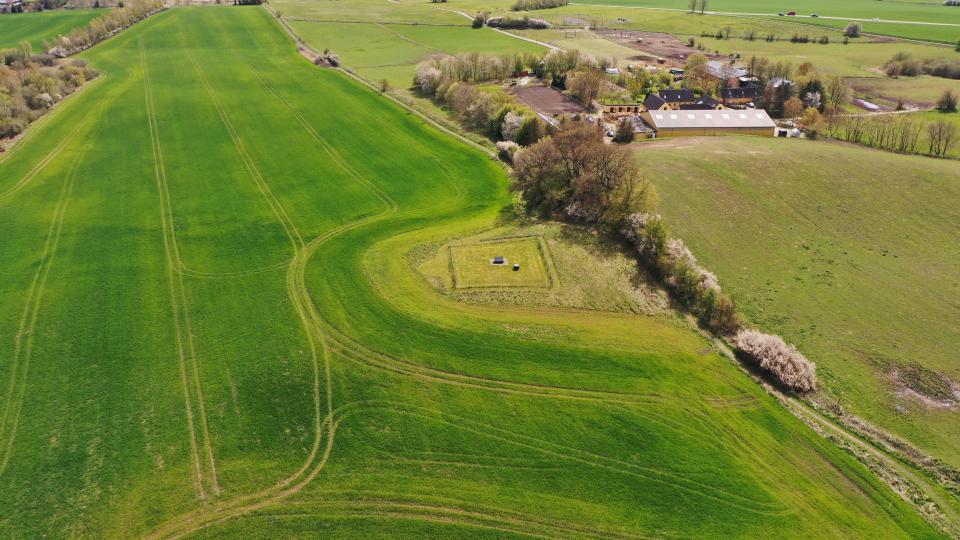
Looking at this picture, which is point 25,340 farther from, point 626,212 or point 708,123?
point 708,123

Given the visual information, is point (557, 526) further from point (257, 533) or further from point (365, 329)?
point (365, 329)

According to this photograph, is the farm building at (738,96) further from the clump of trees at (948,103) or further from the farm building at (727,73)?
the clump of trees at (948,103)

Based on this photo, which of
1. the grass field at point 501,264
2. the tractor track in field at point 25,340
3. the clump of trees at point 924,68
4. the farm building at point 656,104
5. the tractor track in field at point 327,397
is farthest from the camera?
the clump of trees at point 924,68

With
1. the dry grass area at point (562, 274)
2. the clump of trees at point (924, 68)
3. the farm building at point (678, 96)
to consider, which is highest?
the clump of trees at point (924, 68)

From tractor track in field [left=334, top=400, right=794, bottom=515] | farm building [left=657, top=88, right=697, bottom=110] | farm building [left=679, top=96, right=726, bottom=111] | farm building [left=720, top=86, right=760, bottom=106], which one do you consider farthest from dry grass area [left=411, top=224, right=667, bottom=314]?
farm building [left=720, top=86, right=760, bottom=106]

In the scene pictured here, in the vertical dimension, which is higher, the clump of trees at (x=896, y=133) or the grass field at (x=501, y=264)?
the clump of trees at (x=896, y=133)

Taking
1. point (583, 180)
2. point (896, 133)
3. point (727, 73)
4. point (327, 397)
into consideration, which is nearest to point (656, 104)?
point (727, 73)

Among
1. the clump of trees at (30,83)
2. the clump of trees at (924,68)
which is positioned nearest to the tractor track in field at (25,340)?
the clump of trees at (30,83)
